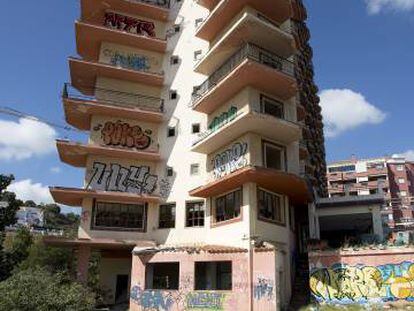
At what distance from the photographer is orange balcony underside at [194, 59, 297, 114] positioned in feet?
104

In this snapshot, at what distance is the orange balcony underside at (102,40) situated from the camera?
4338cm

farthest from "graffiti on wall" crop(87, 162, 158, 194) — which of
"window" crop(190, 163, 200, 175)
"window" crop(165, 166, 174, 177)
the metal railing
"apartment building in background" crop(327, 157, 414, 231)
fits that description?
"apartment building in background" crop(327, 157, 414, 231)

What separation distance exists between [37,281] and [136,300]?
10.6 metres

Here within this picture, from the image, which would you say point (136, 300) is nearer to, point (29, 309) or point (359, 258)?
point (29, 309)

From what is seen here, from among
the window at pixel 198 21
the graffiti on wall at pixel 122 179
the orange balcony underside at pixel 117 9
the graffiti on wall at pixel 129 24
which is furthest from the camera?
the graffiti on wall at pixel 129 24

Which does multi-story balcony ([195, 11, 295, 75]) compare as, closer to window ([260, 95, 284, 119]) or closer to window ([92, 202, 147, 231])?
window ([260, 95, 284, 119])

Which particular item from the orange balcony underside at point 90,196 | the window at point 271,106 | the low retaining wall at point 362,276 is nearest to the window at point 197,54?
the window at point 271,106

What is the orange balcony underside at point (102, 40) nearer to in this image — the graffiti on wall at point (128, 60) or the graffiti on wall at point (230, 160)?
the graffiti on wall at point (128, 60)

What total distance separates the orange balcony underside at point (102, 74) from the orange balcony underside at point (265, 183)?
13987mm

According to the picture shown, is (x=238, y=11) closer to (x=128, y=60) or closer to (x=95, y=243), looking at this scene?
(x=128, y=60)

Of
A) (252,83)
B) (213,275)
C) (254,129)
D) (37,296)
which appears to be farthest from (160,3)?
(37,296)

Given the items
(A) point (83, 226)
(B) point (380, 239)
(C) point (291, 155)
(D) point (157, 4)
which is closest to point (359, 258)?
(B) point (380, 239)

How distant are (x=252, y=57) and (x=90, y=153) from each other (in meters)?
18.0

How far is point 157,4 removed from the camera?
47.3 metres
